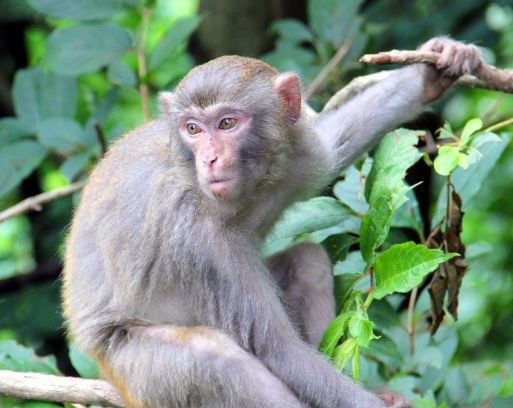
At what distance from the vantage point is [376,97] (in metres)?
6.85

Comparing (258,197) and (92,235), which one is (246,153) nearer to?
(258,197)

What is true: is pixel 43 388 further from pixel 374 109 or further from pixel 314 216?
pixel 374 109

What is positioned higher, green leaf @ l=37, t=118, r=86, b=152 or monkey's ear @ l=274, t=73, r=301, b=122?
monkey's ear @ l=274, t=73, r=301, b=122

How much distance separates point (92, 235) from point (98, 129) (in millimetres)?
1925

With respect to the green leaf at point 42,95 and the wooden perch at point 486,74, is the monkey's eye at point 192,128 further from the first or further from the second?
the green leaf at point 42,95

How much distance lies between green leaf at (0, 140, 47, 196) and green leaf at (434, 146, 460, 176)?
4558 mm

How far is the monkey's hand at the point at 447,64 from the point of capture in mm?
6074

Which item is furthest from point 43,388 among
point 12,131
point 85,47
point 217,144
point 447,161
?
point 85,47

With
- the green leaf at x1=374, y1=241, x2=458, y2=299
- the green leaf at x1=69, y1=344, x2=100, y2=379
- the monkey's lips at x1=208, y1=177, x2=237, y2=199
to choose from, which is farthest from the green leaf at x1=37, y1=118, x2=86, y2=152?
the green leaf at x1=374, y1=241, x2=458, y2=299

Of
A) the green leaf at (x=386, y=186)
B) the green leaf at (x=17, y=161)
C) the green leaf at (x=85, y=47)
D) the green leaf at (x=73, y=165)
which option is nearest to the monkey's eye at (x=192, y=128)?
the green leaf at (x=386, y=186)

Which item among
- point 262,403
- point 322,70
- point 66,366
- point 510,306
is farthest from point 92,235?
point 510,306

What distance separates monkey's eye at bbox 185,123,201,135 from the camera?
569 centimetres

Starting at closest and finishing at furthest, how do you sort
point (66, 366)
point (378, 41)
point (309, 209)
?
point (309, 209) < point (378, 41) < point (66, 366)

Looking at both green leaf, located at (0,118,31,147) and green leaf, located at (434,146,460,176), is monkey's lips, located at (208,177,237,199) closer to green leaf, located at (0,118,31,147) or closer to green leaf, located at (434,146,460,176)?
green leaf, located at (434,146,460,176)
